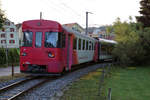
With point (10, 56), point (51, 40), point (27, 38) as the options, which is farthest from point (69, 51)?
point (10, 56)

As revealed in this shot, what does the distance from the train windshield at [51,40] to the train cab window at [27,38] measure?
2.88ft

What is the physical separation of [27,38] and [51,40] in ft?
4.38

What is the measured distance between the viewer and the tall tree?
22.7 metres

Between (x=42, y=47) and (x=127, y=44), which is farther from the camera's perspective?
(x=127, y=44)

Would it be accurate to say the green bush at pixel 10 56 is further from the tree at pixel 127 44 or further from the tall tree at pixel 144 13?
the tall tree at pixel 144 13

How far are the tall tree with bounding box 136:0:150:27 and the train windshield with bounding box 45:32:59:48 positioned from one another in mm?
15198

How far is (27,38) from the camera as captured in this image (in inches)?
429

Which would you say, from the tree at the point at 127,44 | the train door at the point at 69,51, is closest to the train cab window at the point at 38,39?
the train door at the point at 69,51

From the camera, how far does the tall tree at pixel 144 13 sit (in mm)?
22656

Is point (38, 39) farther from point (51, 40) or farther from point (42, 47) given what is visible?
point (51, 40)

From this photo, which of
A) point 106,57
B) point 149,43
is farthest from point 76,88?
point 106,57

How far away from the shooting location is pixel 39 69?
1055 cm

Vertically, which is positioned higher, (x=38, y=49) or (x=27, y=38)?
(x=27, y=38)

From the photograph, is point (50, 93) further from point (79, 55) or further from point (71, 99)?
point (79, 55)
